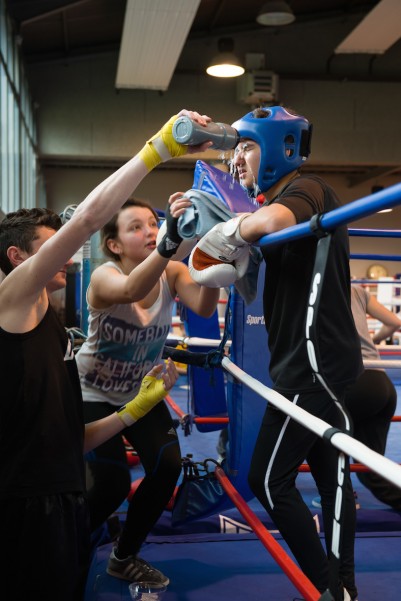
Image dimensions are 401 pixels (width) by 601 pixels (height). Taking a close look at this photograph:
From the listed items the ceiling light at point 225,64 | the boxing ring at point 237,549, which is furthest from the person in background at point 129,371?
the ceiling light at point 225,64

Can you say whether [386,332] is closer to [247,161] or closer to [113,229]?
[113,229]

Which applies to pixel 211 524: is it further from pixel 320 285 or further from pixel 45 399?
pixel 320 285

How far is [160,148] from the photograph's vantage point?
1.53 meters

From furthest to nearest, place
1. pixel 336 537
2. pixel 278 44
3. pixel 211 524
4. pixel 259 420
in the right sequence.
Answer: pixel 278 44 → pixel 211 524 → pixel 259 420 → pixel 336 537

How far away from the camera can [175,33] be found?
321 inches

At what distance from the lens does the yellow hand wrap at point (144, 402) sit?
187 centimetres

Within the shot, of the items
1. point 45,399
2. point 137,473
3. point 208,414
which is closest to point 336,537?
point 45,399

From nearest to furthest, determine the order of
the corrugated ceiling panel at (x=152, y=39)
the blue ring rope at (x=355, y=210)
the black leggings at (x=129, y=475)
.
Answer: the blue ring rope at (x=355, y=210) → the black leggings at (x=129, y=475) → the corrugated ceiling panel at (x=152, y=39)

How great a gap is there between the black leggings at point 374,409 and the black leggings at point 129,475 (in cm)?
73

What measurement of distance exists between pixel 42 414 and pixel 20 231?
1.43ft

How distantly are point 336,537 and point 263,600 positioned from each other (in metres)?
0.94

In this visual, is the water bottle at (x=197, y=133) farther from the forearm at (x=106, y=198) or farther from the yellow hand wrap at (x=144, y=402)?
the yellow hand wrap at (x=144, y=402)

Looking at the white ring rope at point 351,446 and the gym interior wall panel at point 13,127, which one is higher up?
the gym interior wall panel at point 13,127

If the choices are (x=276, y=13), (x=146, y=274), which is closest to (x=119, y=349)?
(x=146, y=274)
